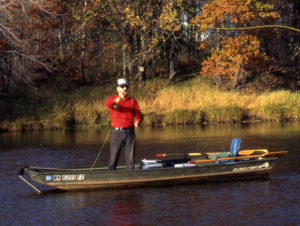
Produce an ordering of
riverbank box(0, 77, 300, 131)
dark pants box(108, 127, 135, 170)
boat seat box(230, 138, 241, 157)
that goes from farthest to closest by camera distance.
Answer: riverbank box(0, 77, 300, 131)
boat seat box(230, 138, 241, 157)
dark pants box(108, 127, 135, 170)

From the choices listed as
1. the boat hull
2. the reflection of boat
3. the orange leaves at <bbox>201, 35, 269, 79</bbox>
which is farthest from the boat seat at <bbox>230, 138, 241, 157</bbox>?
the orange leaves at <bbox>201, 35, 269, 79</bbox>

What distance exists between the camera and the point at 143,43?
1404 inches

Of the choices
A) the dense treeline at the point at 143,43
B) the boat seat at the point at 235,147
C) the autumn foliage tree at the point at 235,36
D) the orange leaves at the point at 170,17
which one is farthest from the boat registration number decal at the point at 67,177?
the orange leaves at the point at 170,17

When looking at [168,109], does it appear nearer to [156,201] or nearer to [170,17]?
[170,17]

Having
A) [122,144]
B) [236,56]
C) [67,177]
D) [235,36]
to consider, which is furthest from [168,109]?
[67,177]

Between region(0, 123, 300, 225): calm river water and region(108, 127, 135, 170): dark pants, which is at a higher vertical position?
region(108, 127, 135, 170): dark pants

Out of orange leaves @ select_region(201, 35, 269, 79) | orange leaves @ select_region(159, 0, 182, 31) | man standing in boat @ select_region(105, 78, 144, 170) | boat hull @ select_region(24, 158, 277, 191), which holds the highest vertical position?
orange leaves @ select_region(159, 0, 182, 31)

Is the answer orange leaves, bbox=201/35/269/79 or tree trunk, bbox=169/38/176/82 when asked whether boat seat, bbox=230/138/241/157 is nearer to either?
orange leaves, bbox=201/35/269/79

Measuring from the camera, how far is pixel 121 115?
500 inches

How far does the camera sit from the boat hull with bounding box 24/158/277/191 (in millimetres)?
12734

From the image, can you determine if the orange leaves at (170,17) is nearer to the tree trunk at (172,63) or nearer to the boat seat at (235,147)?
the tree trunk at (172,63)

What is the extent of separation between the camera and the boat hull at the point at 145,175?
1273 centimetres

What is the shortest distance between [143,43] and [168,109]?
7519 millimetres

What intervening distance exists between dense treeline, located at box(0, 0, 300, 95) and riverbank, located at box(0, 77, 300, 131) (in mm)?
1955
